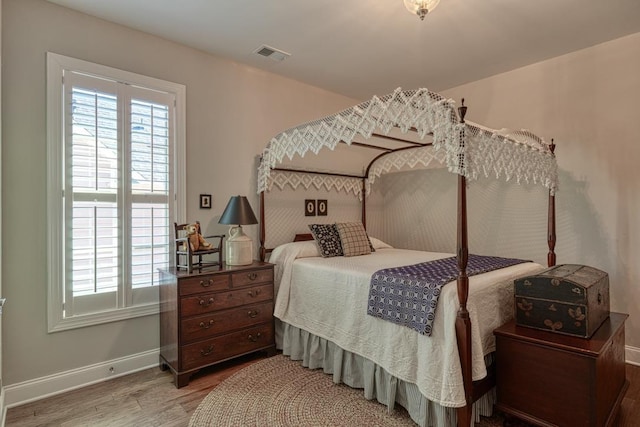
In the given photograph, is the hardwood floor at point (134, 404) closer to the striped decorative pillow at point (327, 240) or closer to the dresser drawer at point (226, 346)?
the dresser drawer at point (226, 346)

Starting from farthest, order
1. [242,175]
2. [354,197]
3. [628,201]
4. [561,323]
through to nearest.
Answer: [354,197] < [242,175] < [628,201] < [561,323]

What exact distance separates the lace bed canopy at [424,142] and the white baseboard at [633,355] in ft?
4.77

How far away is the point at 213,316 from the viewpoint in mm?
2553

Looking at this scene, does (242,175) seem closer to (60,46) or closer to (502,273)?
(60,46)

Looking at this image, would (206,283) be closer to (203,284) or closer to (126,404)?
(203,284)

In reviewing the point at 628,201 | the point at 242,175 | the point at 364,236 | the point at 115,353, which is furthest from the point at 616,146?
the point at 115,353

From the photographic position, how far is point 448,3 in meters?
2.32

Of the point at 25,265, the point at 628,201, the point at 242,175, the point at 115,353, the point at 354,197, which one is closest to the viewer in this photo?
the point at 25,265

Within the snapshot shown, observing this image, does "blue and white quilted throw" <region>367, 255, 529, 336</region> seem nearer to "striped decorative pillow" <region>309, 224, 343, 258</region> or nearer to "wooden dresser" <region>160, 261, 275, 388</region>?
"striped decorative pillow" <region>309, 224, 343, 258</region>

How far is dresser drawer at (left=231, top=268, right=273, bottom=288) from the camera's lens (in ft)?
8.79

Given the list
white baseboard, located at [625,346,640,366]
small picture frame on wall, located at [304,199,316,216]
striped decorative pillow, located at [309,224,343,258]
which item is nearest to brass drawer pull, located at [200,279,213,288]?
striped decorative pillow, located at [309,224,343,258]

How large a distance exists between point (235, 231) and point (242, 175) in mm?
658

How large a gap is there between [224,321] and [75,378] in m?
1.08

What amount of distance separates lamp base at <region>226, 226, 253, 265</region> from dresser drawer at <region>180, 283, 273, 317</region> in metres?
0.26
